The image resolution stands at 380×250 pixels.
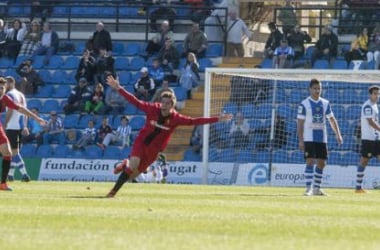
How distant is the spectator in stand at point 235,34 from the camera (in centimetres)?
3959

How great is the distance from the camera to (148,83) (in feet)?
122

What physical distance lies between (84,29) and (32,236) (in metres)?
31.4

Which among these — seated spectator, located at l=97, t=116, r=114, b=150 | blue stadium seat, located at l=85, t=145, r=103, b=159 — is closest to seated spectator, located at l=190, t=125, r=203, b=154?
seated spectator, located at l=97, t=116, r=114, b=150

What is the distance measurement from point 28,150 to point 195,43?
20.1 feet

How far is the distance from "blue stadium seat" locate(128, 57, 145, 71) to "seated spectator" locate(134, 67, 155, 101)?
2.37 m

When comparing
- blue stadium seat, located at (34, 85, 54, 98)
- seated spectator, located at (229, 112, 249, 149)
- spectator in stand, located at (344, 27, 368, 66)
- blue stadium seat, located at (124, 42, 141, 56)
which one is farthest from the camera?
blue stadium seat, located at (124, 42, 141, 56)

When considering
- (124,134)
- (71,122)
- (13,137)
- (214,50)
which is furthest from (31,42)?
(13,137)

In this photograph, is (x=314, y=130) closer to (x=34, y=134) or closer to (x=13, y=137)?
(x=13, y=137)

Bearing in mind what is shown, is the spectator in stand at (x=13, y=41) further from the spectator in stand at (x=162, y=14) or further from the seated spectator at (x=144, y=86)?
the seated spectator at (x=144, y=86)

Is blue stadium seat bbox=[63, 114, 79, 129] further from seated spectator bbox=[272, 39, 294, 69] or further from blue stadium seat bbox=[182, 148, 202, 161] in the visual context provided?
seated spectator bbox=[272, 39, 294, 69]

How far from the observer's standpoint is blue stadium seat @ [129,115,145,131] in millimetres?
37188

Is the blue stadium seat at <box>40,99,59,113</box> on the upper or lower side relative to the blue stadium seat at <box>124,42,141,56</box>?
lower

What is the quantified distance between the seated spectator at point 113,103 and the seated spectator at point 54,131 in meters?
1.51

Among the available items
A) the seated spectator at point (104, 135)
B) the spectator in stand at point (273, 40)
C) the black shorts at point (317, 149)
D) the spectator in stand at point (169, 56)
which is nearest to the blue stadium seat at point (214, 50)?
the spectator in stand at point (169, 56)
